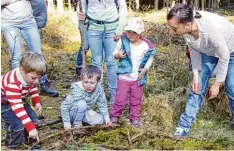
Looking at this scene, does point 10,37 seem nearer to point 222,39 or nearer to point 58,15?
point 222,39

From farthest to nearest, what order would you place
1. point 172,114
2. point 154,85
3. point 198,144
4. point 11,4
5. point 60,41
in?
point 60,41
point 154,85
point 172,114
point 11,4
point 198,144

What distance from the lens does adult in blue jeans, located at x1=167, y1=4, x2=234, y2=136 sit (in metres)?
→ 3.89

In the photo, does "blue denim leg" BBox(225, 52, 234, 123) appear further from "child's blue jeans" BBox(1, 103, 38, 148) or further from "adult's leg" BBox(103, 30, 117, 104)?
"child's blue jeans" BBox(1, 103, 38, 148)

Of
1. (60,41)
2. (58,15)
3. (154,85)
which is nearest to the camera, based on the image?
(154,85)

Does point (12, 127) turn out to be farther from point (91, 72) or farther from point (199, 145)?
point (199, 145)

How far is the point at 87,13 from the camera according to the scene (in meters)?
4.96

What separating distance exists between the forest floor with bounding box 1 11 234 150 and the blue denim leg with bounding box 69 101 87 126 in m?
0.20

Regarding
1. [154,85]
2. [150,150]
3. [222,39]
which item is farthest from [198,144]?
[154,85]

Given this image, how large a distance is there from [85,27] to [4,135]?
151 cm

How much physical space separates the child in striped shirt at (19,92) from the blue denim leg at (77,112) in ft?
2.08

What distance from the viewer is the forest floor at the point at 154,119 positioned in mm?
4055

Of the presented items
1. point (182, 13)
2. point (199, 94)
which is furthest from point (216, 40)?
point (199, 94)

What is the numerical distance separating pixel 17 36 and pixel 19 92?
1591mm

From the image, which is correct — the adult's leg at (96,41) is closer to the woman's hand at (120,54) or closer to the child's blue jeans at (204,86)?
the woman's hand at (120,54)
